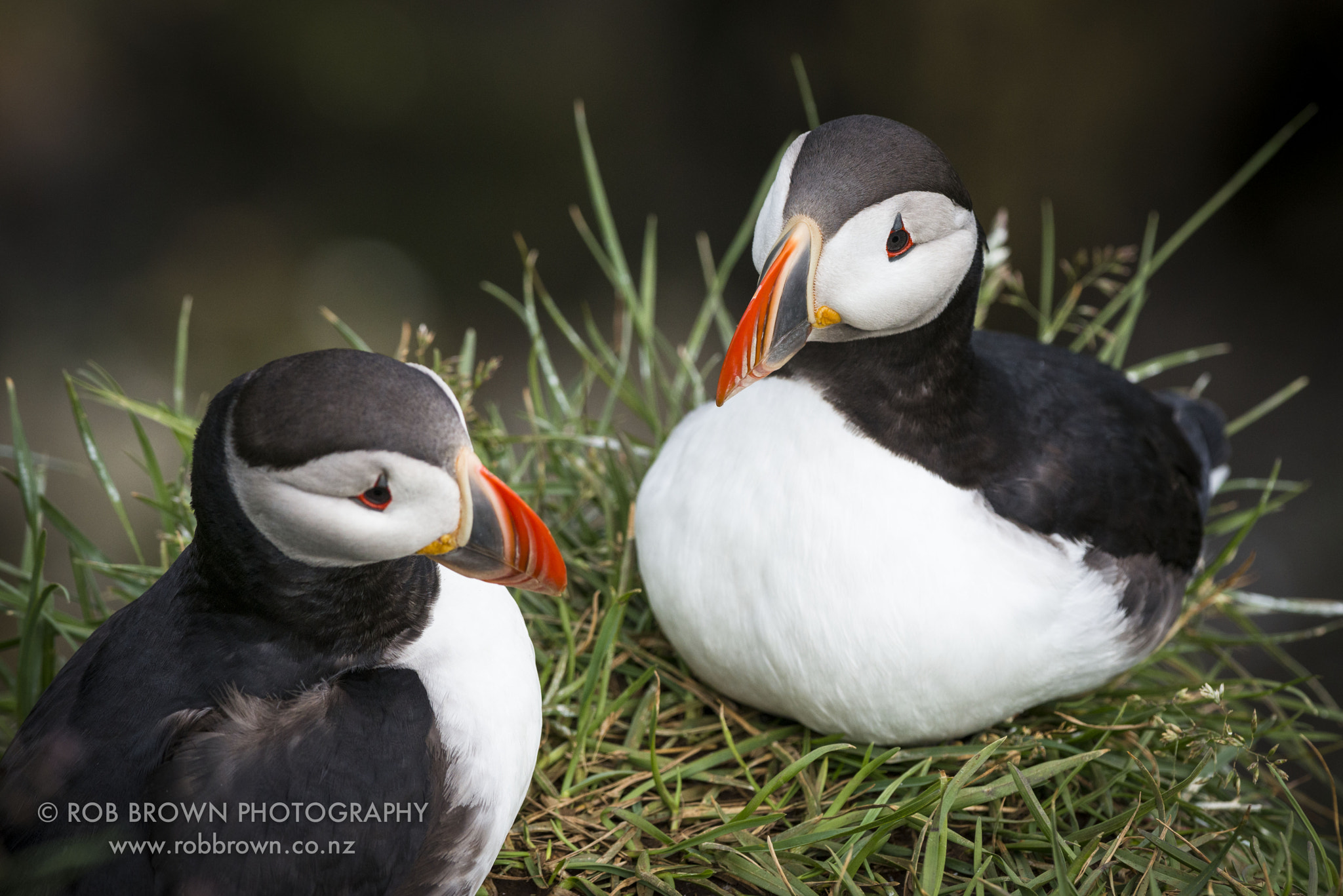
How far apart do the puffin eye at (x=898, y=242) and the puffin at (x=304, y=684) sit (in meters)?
0.78

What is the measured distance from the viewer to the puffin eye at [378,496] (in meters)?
1.53

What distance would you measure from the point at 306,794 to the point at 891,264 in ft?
4.15

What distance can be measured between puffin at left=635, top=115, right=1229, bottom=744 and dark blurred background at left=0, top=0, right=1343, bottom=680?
9.73 ft

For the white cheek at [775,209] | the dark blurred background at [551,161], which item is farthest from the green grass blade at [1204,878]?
the dark blurred background at [551,161]

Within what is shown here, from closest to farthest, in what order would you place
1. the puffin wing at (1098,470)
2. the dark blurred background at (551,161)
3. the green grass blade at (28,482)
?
the puffin wing at (1098,470) → the green grass blade at (28,482) → the dark blurred background at (551,161)

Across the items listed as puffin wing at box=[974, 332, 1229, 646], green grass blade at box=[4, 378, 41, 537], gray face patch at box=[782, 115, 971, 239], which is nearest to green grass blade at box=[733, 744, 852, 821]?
puffin wing at box=[974, 332, 1229, 646]

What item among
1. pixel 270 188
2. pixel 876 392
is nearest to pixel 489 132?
pixel 270 188

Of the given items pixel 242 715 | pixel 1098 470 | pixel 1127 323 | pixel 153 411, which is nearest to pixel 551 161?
pixel 1127 323

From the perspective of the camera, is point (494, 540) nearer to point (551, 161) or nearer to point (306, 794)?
point (306, 794)

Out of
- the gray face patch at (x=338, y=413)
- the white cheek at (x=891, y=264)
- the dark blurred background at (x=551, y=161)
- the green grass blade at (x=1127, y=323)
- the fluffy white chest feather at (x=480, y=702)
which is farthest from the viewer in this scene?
the dark blurred background at (x=551, y=161)

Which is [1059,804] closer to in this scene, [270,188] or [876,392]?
[876,392]

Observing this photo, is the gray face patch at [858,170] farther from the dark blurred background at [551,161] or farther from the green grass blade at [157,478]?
the dark blurred background at [551,161]

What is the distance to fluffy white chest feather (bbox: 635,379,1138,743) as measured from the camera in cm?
201

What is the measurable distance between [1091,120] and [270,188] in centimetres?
416
